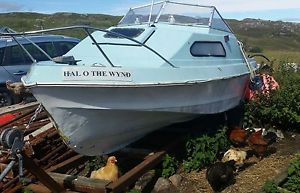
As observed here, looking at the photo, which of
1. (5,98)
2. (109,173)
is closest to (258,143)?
(109,173)

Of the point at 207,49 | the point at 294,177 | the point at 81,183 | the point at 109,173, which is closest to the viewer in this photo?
the point at 81,183

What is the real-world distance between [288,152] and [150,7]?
3565 mm

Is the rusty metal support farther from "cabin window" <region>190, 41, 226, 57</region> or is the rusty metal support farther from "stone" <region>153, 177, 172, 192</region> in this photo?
"cabin window" <region>190, 41, 226, 57</region>

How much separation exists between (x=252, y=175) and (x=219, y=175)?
74cm

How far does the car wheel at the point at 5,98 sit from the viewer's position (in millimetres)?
12172

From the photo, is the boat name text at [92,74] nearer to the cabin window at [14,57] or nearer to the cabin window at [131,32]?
the cabin window at [131,32]

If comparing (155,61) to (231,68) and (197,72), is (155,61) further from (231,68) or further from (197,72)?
(231,68)

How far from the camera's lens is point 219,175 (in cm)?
648

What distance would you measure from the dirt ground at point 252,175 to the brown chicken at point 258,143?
14cm

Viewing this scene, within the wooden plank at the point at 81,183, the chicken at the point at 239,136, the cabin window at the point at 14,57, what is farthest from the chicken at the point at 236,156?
the cabin window at the point at 14,57

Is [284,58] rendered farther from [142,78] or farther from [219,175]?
[142,78]

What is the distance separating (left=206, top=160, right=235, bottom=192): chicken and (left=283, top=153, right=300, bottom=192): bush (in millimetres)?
765

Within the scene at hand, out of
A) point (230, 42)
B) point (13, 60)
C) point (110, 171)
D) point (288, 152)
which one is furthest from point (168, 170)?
point (13, 60)

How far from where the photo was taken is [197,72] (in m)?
7.25
